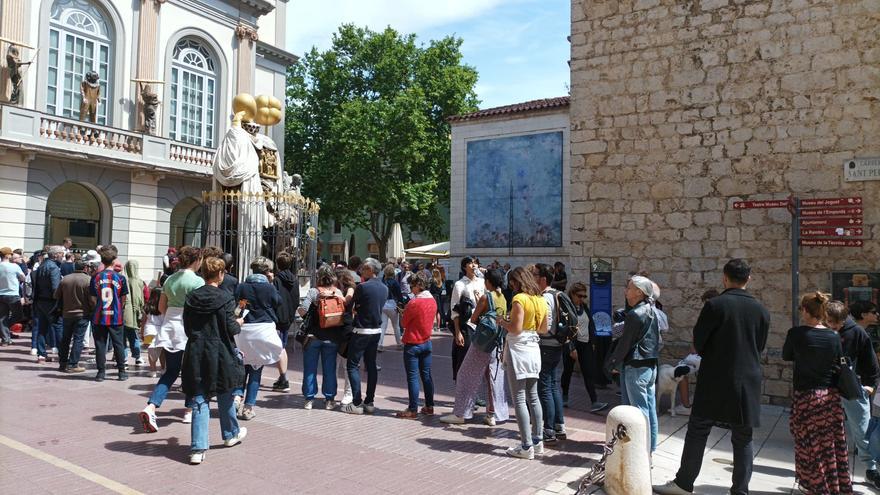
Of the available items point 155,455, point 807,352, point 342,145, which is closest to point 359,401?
point 155,455

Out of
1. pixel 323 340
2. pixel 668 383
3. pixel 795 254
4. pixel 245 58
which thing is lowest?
pixel 668 383

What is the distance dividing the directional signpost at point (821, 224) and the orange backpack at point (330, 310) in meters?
6.00

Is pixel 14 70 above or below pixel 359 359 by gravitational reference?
above

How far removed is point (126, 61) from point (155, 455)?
18.4 meters

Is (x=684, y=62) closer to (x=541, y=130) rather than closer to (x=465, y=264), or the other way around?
(x=465, y=264)

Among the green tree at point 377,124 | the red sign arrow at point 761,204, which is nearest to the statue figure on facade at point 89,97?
the green tree at point 377,124

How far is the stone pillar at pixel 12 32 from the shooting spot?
17.0m

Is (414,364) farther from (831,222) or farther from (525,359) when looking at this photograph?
(831,222)

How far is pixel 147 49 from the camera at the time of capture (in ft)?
68.1

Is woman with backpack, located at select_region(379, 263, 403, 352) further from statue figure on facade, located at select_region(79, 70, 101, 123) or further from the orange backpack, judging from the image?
statue figure on facade, located at select_region(79, 70, 101, 123)

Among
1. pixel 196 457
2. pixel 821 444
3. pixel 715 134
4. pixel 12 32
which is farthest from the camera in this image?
pixel 12 32

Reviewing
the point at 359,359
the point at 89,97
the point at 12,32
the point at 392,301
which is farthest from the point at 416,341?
the point at 12,32

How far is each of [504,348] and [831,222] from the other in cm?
544

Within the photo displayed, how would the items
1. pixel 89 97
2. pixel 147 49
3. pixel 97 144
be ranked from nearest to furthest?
pixel 97 144 < pixel 89 97 < pixel 147 49
